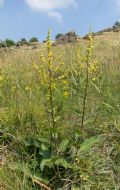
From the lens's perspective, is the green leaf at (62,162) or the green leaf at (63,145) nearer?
A: the green leaf at (62,162)

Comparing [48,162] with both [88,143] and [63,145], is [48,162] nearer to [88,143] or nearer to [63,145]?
[63,145]

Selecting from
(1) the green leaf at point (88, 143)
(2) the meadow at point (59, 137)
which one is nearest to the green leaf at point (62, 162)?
(2) the meadow at point (59, 137)

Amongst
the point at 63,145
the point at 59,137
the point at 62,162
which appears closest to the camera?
the point at 62,162

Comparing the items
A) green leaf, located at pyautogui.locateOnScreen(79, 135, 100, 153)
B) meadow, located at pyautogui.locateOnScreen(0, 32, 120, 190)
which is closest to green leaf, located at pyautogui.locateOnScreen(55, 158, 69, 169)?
meadow, located at pyautogui.locateOnScreen(0, 32, 120, 190)

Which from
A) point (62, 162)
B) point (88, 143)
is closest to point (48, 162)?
point (62, 162)

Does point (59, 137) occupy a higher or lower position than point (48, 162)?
higher

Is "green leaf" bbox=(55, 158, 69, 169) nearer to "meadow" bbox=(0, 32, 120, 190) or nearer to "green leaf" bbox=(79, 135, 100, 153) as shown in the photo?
"meadow" bbox=(0, 32, 120, 190)

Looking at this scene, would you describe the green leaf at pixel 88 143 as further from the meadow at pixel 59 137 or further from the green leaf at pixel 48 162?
the green leaf at pixel 48 162

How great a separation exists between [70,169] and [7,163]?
50cm

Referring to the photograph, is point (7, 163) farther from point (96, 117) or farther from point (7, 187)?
point (96, 117)

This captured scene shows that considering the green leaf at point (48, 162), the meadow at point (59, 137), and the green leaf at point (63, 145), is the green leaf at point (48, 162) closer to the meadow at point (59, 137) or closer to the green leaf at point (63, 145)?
the meadow at point (59, 137)

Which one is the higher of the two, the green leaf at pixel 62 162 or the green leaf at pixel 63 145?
the green leaf at pixel 63 145

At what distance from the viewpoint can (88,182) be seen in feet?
11.2

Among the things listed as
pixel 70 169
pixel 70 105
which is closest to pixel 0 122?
pixel 70 105
